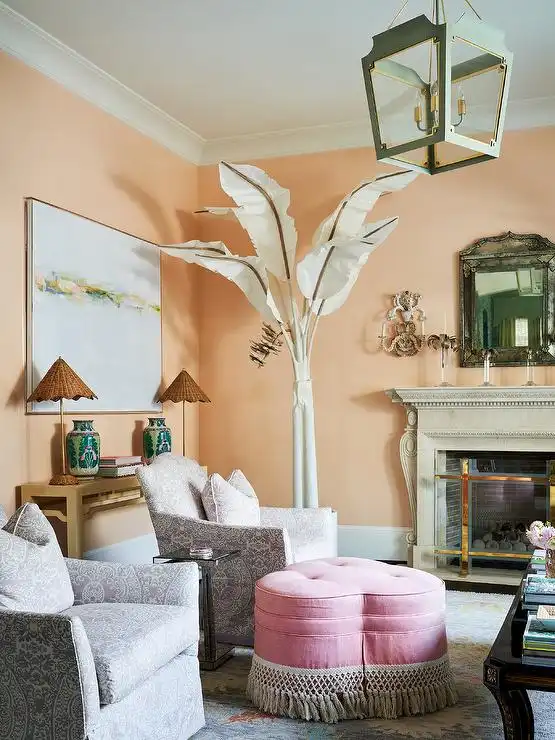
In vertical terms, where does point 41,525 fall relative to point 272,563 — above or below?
above

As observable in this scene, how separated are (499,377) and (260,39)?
2544 mm

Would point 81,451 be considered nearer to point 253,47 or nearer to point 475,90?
point 253,47

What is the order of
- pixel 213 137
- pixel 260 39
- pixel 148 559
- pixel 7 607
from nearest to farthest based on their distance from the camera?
pixel 7 607
pixel 260 39
pixel 148 559
pixel 213 137

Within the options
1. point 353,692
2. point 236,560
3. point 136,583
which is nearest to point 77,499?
point 236,560

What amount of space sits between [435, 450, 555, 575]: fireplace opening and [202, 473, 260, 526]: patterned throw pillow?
1684 millimetres

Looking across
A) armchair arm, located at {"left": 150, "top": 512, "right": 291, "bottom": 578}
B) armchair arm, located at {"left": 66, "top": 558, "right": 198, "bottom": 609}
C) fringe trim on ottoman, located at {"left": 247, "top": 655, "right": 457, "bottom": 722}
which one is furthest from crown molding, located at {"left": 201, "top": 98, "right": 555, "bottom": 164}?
fringe trim on ottoman, located at {"left": 247, "top": 655, "right": 457, "bottom": 722}

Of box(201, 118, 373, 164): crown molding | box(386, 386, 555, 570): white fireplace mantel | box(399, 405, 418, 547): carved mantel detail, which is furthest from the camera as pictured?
box(201, 118, 373, 164): crown molding

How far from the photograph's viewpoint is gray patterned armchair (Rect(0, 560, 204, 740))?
2203 millimetres

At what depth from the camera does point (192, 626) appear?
2.78 meters

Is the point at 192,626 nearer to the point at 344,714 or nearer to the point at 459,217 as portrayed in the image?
the point at 344,714

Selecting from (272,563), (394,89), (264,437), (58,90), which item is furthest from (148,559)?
(394,89)

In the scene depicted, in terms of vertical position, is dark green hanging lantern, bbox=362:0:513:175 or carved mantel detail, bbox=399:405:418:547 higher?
dark green hanging lantern, bbox=362:0:513:175

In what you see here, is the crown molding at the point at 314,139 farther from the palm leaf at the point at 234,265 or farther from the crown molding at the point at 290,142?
the palm leaf at the point at 234,265

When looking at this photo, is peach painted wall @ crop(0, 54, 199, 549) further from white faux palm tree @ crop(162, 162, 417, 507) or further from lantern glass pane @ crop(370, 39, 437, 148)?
lantern glass pane @ crop(370, 39, 437, 148)
